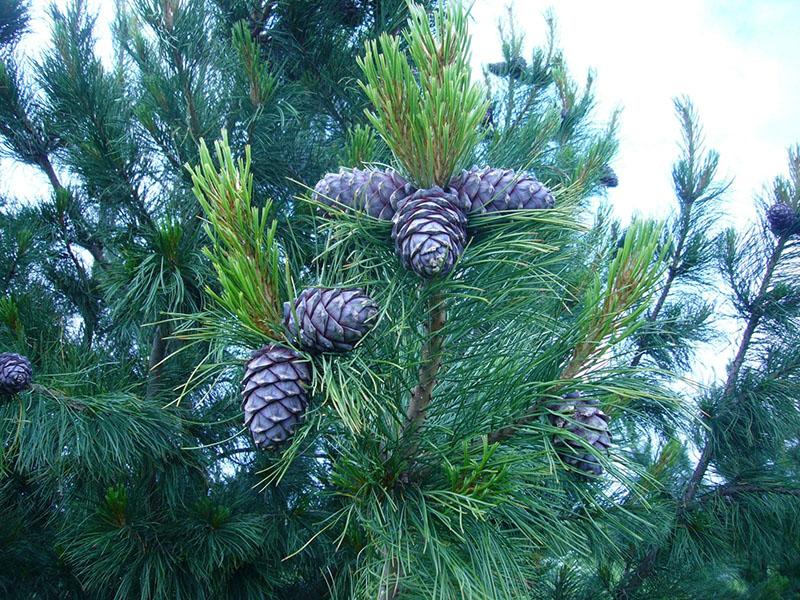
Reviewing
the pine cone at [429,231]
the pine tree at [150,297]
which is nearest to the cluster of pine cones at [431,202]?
the pine cone at [429,231]

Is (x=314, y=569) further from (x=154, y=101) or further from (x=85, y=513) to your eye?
(x=154, y=101)

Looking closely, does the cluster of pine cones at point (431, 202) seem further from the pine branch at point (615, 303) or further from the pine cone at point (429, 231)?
the pine branch at point (615, 303)

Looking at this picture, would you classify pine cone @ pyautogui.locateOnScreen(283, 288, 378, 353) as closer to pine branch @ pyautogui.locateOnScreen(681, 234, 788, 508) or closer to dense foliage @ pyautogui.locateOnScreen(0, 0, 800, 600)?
dense foliage @ pyautogui.locateOnScreen(0, 0, 800, 600)

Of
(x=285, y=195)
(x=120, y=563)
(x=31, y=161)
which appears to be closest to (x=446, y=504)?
(x=120, y=563)

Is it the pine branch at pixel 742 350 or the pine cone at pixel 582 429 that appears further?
the pine branch at pixel 742 350

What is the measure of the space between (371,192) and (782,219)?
6.07ft

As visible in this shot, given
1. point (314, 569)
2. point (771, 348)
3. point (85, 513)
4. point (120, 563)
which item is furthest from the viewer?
point (771, 348)

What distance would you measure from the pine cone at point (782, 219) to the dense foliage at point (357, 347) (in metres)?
0.02

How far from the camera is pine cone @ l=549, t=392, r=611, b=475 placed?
0.81 m

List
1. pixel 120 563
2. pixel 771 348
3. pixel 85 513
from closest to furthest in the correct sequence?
pixel 120 563 < pixel 85 513 < pixel 771 348

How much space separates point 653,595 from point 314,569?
952 millimetres

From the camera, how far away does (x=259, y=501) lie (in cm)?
181

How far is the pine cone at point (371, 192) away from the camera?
0.78m

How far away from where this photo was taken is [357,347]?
787 millimetres
